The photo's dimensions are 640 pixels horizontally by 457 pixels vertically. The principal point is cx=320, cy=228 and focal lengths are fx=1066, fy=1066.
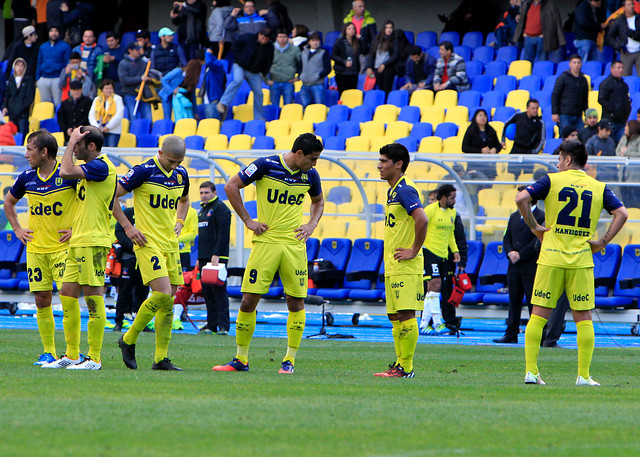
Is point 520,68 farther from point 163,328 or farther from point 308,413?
point 308,413

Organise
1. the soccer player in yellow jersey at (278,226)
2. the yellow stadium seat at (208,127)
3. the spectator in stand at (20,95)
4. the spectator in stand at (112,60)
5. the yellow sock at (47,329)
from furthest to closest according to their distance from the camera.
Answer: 1. the spectator in stand at (112,60)
2. the spectator in stand at (20,95)
3. the yellow stadium seat at (208,127)
4. the yellow sock at (47,329)
5. the soccer player in yellow jersey at (278,226)

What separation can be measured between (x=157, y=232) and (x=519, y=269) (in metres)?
7.57

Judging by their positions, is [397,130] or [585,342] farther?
[397,130]

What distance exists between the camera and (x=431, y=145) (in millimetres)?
23328

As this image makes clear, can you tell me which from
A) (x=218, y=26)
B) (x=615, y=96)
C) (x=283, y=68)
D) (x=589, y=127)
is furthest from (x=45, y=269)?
(x=218, y=26)

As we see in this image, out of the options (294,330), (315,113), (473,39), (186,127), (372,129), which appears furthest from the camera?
(473,39)

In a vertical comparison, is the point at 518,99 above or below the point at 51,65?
below

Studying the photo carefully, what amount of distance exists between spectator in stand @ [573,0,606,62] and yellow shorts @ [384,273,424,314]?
16264 millimetres

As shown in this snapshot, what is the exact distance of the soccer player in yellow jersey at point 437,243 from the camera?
57.4 ft

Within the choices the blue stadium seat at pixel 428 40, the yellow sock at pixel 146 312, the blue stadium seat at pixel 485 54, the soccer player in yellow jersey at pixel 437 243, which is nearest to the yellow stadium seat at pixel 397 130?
the blue stadium seat at pixel 485 54

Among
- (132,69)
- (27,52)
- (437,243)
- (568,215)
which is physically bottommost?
(437,243)

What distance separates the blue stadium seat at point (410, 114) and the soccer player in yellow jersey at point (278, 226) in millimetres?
15555

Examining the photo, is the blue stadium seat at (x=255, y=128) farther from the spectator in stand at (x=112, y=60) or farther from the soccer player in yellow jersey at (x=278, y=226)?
the soccer player in yellow jersey at (x=278, y=226)

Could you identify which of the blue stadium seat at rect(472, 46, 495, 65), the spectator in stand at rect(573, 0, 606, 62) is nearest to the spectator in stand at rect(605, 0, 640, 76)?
the spectator in stand at rect(573, 0, 606, 62)
